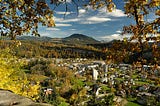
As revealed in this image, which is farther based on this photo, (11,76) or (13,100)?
(11,76)

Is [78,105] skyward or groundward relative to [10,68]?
groundward

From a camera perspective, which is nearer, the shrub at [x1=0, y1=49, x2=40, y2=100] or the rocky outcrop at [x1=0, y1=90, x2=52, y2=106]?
the rocky outcrop at [x1=0, y1=90, x2=52, y2=106]

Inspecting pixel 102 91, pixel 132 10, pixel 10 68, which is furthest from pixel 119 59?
pixel 102 91

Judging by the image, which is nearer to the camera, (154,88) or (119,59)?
(119,59)

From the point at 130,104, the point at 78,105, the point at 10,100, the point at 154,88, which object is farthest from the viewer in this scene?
the point at 154,88

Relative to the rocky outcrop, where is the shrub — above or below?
below

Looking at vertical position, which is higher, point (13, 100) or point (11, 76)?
point (13, 100)

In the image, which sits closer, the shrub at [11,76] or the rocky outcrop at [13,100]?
the rocky outcrop at [13,100]

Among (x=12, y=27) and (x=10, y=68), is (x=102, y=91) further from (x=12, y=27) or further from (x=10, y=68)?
(x=12, y=27)

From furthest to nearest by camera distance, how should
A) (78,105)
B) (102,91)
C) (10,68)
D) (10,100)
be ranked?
(102,91) < (78,105) < (10,68) < (10,100)

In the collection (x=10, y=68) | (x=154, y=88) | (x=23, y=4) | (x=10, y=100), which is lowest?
(x=154, y=88)

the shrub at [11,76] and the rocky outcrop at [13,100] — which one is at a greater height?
the rocky outcrop at [13,100]
